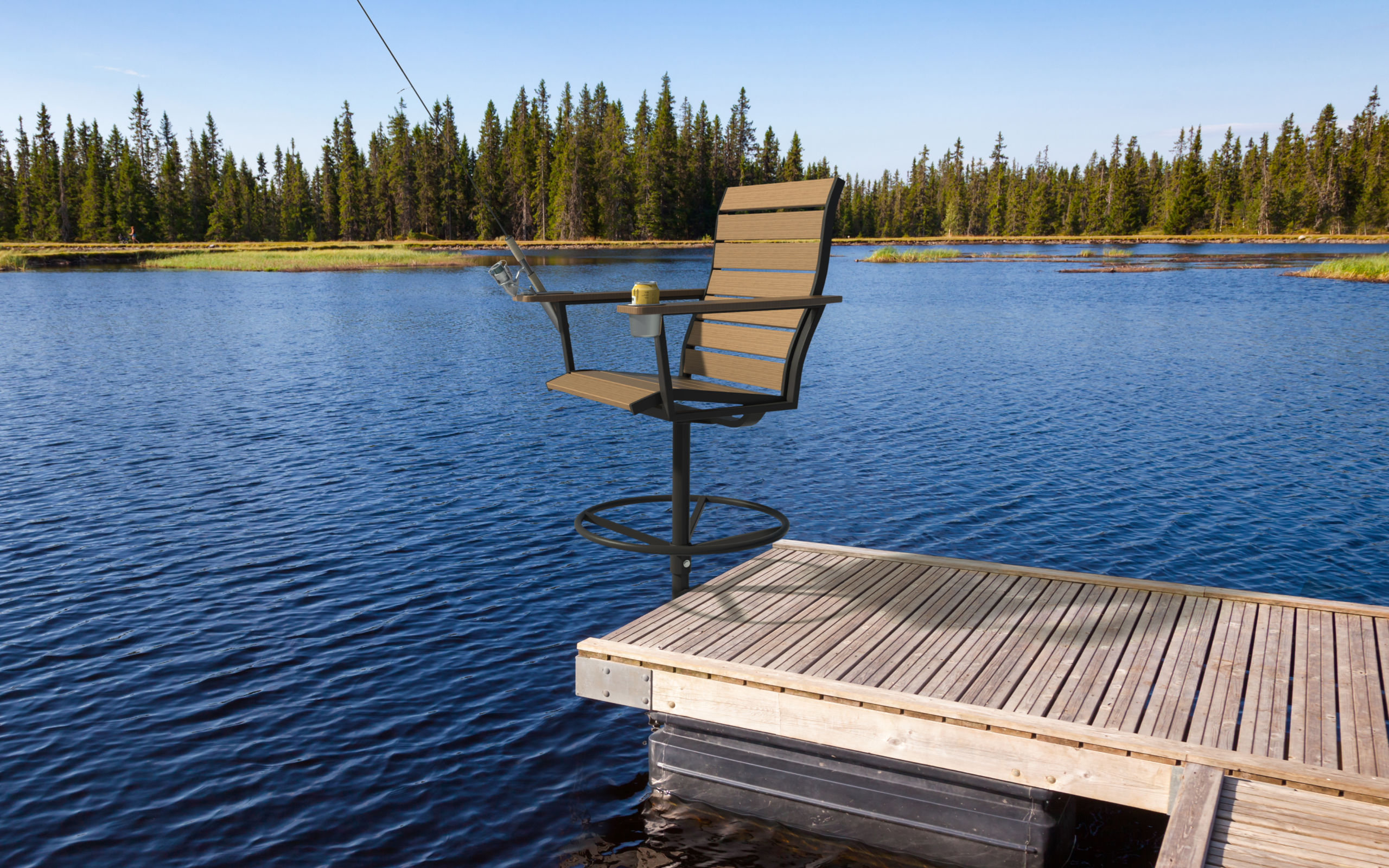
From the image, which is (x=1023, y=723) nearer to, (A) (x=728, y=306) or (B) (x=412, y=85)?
(A) (x=728, y=306)

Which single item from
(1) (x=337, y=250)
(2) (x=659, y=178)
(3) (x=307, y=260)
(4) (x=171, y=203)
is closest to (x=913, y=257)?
(2) (x=659, y=178)

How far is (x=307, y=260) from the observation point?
64750mm

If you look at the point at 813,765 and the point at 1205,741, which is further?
the point at 813,765

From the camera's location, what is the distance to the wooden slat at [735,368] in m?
4.79

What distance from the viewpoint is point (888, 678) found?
152 inches

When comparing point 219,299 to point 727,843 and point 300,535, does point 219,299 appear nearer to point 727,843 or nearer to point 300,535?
point 300,535

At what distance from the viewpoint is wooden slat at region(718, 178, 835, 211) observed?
468 cm

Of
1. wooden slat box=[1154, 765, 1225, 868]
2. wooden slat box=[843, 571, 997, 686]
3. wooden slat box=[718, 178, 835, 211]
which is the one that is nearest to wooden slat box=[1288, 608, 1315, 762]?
wooden slat box=[1154, 765, 1225, 868]

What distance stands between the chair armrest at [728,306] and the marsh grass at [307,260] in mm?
62083

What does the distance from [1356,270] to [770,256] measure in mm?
49849

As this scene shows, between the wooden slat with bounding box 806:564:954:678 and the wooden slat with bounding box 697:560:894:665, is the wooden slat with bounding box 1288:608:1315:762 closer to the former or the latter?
the wooden slat with bounding box 806:564:954:678

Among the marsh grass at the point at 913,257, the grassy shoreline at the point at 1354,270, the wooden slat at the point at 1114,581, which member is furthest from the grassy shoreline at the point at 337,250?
the wooden slat at the point at 1114,581

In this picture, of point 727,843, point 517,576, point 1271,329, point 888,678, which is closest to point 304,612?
point 517,576

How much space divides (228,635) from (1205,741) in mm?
5936
